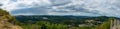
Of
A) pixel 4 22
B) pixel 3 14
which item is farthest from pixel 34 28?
pixel 4 22

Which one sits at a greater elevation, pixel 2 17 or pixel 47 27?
pixel 2 17

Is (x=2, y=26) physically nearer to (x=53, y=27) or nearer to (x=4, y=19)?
(x=4, y=19)

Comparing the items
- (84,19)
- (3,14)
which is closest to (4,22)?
(3,14)

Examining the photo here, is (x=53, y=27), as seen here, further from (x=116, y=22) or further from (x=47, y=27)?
(x=116, y=22)

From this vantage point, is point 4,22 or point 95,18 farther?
point 95,18

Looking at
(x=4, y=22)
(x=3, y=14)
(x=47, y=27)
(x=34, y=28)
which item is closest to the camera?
(x=4, y=22)

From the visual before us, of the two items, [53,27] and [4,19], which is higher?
[4,19]

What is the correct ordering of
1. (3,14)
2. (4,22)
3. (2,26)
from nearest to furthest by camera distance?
(2,26) → (4,22) → (3,14)

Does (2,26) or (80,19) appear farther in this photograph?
(80,19)

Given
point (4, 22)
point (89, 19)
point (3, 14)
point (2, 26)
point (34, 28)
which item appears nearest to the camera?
point (2, 26)
